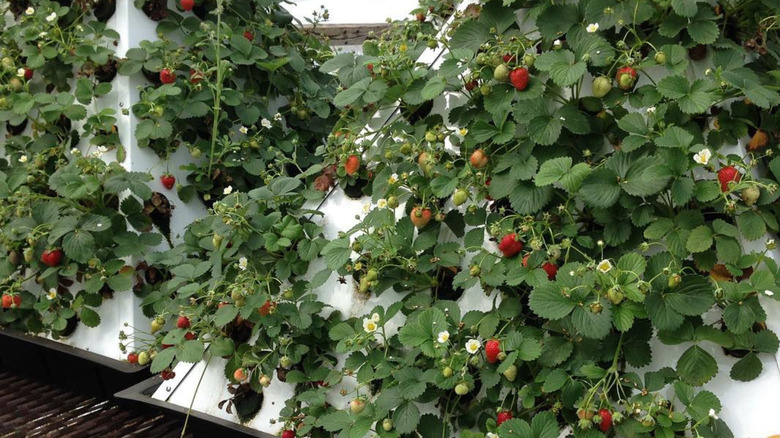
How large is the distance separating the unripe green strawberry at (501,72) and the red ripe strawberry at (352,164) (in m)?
0.40

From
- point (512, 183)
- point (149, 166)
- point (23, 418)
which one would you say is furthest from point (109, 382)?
point (512, 183)

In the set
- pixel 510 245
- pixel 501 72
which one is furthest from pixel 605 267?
pixel 501 72

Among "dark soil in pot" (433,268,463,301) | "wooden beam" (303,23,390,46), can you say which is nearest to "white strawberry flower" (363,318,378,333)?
"dark soil in pot" (433,268,463,301)

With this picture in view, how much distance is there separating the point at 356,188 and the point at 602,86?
0.62 meters

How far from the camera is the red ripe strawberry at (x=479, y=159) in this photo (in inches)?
50.5

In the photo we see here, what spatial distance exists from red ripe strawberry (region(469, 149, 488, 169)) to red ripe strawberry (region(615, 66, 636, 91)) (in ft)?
0.91

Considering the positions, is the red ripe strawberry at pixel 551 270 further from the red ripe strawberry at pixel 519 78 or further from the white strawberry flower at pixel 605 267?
the red ripe strawberry at pixel 519 78

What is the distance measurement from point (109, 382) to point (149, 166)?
65 centimetres

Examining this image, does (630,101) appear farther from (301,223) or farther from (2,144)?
(2,144)

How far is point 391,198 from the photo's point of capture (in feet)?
4.43

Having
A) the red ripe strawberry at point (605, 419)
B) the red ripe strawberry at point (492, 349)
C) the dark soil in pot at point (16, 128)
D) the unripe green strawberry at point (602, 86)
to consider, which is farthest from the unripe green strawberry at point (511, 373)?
the dark soil in pot at point (16, 128)

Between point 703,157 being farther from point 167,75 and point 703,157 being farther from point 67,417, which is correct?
point 67,417

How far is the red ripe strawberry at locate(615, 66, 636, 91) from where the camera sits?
115 cm

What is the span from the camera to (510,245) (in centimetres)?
118
